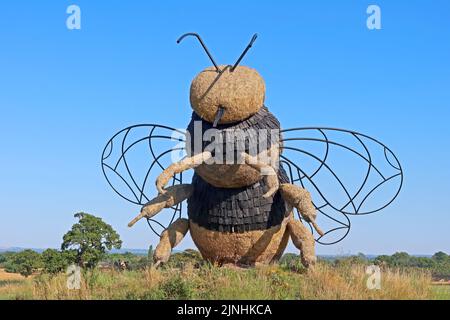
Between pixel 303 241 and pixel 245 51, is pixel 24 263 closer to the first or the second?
pixel 303 241

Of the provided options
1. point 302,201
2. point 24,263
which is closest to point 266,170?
point 302,201

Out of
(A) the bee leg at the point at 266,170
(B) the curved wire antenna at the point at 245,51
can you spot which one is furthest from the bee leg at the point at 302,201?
(B) the curved wire antenna at the point at 245,51

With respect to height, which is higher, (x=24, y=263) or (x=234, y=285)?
(x=234, y=285)

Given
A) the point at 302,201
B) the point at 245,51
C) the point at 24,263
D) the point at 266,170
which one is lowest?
the point at 24,263

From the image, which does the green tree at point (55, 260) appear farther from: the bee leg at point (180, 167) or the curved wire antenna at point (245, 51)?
the curved wire antenna at point (245, 51)

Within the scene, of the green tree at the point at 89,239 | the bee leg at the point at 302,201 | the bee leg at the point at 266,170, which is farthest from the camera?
the green tree at the point at 89,239
